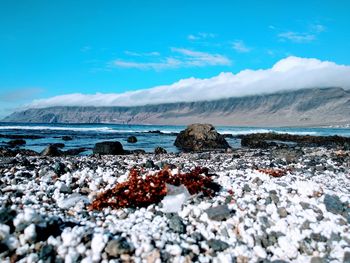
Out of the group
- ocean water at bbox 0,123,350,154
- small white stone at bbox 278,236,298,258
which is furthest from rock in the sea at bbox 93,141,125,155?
small white stone at bbox 278,236,298,258

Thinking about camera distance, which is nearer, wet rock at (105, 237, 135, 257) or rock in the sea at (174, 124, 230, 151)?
wet rock at (105, 237, 135, 257)

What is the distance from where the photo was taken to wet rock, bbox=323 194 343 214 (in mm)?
6496

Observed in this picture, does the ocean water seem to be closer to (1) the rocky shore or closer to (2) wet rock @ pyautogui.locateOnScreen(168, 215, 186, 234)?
(1) the rocky shore

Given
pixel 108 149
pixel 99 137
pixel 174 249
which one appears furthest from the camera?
pixel 99 137

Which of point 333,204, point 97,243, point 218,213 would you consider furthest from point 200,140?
point 97,243

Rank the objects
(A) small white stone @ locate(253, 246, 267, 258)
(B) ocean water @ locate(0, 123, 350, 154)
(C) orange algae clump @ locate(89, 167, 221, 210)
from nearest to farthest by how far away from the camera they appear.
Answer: (A) small white stone @ locate(253, 246, 267, 258) → (C) orange algae clump @ locate(89, 167, 221, 210) → (B) ocean water @ locate(0, 123, 350, 154)

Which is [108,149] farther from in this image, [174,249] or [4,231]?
[174,249]

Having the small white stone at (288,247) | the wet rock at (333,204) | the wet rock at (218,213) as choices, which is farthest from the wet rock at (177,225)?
the wet rock at (333,204)

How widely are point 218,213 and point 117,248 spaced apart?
184 cm

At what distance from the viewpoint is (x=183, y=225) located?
587 cm

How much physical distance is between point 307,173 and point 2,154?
16028mm

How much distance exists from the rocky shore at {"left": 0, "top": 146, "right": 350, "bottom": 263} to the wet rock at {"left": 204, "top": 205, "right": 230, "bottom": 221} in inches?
0.6

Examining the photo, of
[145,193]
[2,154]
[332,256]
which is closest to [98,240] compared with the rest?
[145,193]

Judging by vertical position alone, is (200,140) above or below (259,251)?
below
